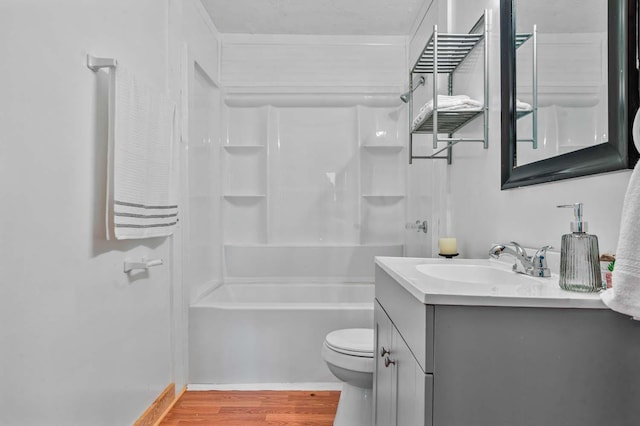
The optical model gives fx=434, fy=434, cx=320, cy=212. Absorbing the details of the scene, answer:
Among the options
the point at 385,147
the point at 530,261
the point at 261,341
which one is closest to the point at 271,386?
the point at 261,341

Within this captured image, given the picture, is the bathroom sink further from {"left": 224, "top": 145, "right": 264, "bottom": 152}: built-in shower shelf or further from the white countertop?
{"left": 224, "top": 145, "right": 264, "bottom": 152}: built-in shower shelf

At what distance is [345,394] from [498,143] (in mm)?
1332

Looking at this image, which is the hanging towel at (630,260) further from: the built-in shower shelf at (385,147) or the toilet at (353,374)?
the built-in shower shelf at (385,147)

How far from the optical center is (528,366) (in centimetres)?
83

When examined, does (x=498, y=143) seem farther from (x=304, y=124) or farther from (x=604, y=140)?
(x=304, y=124)

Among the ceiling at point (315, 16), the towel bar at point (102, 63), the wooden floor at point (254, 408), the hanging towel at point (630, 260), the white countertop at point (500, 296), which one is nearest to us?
the hanging towel at point (630, 260)

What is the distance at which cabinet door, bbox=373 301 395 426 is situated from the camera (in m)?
1.32

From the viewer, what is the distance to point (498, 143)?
66.1 inches

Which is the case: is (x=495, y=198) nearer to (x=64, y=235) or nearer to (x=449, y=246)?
(x=449, y=246)

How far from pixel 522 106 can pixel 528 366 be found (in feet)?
3.15

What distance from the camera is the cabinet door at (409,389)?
85 cm

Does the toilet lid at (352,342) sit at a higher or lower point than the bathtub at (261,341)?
higher

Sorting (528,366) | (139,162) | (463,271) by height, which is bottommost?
(528,366)

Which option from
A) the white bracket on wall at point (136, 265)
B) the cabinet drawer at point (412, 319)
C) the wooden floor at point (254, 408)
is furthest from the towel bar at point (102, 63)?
the wooden floor at point (254, 408)
